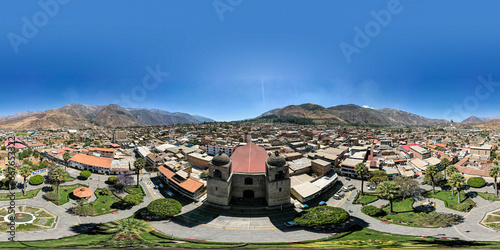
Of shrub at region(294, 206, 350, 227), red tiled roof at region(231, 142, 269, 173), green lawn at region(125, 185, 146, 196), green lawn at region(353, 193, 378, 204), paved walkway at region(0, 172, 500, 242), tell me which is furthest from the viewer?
green lawn at region(125, 185, 146, 196)

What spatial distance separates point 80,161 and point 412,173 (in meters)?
94.1

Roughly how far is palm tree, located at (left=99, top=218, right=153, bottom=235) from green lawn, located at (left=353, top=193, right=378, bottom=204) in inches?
1487

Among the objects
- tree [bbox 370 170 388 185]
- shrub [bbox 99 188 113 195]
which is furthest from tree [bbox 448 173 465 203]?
shrub [bbox 99 188 113 195]

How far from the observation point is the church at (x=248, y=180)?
3300 centimetres

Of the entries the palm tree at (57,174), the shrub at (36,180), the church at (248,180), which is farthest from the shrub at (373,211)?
the shrub at (36,180)

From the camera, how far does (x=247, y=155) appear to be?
38.2 meters

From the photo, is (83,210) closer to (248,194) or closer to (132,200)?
(132,200)

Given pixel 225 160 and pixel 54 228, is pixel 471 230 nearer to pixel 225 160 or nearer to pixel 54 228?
pixel 225 160

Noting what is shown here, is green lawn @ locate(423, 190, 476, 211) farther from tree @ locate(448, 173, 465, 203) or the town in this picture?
tree @ locate(448, 173, 465, 203)

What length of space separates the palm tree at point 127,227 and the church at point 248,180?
1050 centimetres

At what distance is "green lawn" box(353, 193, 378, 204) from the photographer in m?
38.6

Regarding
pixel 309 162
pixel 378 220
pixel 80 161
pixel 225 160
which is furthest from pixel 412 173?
pixel 80 161

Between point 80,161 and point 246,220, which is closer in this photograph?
point 246,220

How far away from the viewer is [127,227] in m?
26.7
